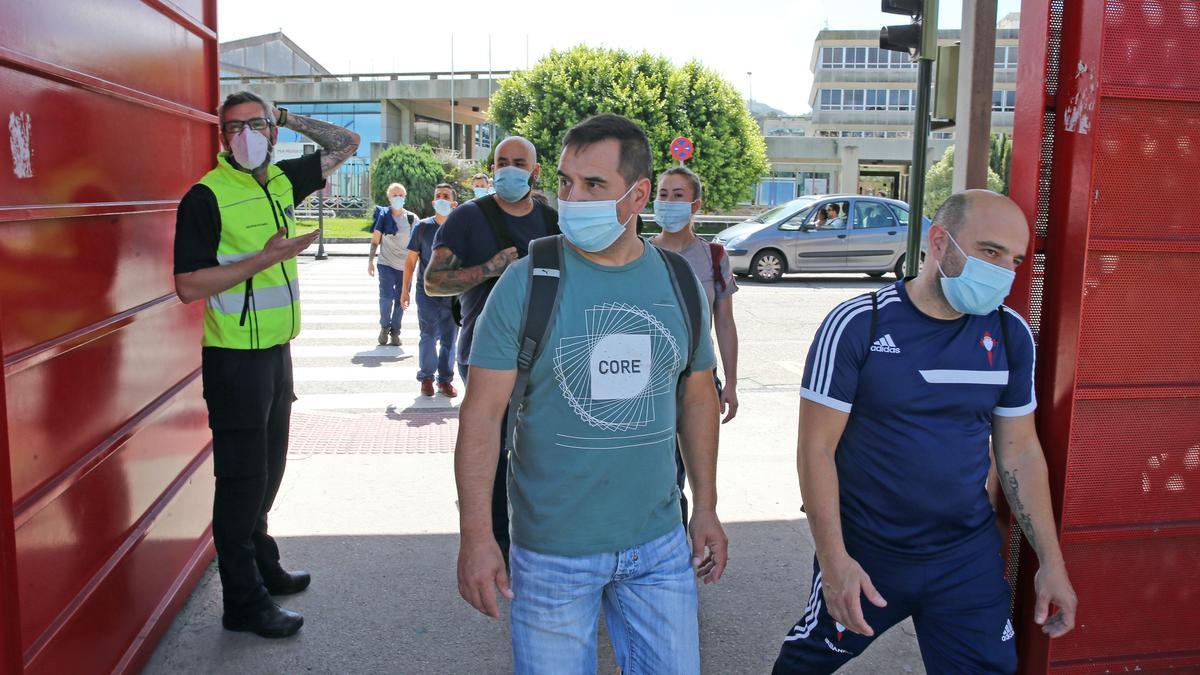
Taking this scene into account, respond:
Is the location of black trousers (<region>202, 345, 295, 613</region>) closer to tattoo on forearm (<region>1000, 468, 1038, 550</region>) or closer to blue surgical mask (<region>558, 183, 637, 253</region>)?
blue surgical mask (<region>558, 183, 637, 253</region>)

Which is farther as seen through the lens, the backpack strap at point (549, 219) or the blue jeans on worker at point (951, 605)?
the backpack strap at point (549, 219)

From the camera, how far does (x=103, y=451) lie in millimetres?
3326

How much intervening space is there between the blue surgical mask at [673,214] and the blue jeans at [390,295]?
6709mm

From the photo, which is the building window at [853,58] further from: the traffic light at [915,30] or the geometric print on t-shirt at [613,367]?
the geometric print on t-shirt at [613,367]

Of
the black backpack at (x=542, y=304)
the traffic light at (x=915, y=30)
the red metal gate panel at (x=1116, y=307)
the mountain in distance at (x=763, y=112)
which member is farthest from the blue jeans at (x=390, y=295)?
the mountain in distance at (x=763, y=112)

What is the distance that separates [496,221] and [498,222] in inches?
0.4

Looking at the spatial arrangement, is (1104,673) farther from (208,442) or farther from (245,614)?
(208,442)

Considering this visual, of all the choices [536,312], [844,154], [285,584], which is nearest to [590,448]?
[536,312]

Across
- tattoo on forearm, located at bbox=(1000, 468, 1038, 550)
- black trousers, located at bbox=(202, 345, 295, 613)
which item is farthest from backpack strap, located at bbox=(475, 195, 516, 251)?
tattoo on forearm, located at bbox=(1000, 468, 1038, 550)

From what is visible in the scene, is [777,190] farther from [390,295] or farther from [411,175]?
[390,295]

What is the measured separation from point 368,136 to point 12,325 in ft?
184

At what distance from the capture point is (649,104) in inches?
1340

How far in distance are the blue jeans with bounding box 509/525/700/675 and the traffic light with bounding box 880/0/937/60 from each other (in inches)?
191

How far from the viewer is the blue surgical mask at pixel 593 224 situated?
251cm
